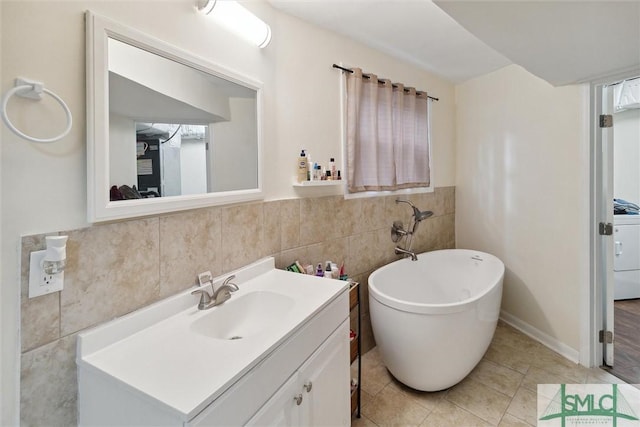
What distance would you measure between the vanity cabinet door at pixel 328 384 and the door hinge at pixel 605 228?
79.1 inches

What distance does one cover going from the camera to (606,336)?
208cm

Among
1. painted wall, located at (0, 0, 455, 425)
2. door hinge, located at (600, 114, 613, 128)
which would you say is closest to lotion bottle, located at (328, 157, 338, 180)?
painted wall, located at (0, 0, 455, 425)

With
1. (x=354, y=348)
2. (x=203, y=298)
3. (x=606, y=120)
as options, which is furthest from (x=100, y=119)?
(x=606, y=120)

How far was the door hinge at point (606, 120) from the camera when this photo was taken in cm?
199

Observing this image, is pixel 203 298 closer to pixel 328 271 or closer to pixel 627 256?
pixel 328 271

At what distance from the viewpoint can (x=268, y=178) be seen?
1.66 meters

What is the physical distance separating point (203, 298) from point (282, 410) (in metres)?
0.54

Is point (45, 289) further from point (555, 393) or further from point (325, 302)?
point (555, 393)

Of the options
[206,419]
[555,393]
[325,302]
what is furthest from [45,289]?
[555,393]

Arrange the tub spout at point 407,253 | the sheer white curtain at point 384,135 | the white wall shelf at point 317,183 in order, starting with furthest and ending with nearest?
the tub spout at point 407,253, the sheer white curtain at point 384,135, the white wall shelf at point 317,183

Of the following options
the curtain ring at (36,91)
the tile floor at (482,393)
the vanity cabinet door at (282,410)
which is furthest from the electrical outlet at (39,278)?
the tile floor at (482,393)

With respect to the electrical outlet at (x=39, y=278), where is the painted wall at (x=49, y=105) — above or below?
above

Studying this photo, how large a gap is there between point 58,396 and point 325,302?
0.91 m

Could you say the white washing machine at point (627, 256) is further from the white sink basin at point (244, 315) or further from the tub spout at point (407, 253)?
the white sink basin at point (244, 315)
